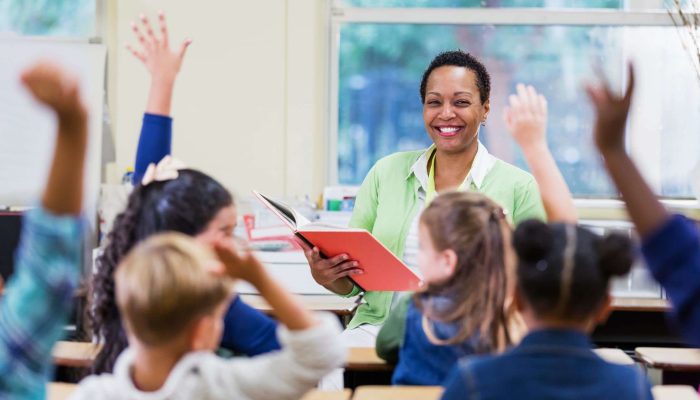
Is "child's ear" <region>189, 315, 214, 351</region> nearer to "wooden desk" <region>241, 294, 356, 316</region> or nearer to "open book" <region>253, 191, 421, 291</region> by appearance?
"open book" <region>253, 191, 421, 291</region>

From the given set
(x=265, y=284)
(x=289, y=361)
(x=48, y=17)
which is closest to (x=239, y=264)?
(x=265, y=284)

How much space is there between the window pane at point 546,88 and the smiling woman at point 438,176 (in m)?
1.94

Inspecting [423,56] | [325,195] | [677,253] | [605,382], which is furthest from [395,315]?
[423,56]

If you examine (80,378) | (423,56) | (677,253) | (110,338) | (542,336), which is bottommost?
(80,378)

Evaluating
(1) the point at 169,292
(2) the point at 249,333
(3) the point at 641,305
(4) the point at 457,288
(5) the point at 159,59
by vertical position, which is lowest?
(3) the point at 641,305

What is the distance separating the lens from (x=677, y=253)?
4.19 ft

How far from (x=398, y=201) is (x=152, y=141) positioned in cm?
116

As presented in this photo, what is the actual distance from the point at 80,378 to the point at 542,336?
137 cm

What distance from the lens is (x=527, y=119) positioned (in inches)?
79.5

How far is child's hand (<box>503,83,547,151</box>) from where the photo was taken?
79.3 inches

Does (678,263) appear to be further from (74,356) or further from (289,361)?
(74,356)

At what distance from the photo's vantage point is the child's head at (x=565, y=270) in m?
1.38

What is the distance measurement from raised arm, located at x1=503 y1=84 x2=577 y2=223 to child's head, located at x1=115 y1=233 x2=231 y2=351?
0.86 meters

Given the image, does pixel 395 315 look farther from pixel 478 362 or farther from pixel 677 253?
pixel 677 253
